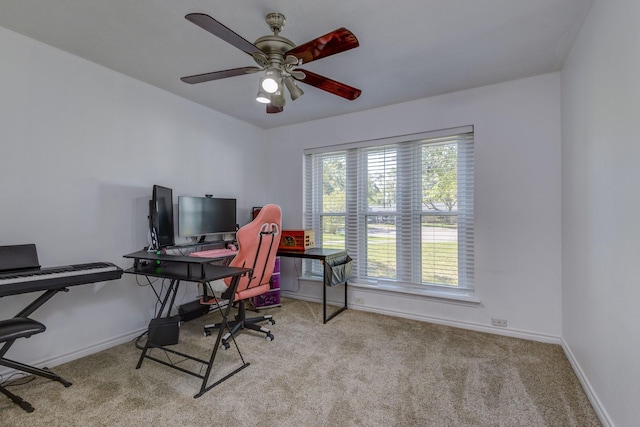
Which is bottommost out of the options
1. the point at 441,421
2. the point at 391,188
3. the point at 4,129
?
the point at 441,421

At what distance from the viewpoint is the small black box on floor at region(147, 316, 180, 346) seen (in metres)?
2.51

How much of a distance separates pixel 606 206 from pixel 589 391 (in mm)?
1200

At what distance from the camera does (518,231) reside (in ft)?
9.60

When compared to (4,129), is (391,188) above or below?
below

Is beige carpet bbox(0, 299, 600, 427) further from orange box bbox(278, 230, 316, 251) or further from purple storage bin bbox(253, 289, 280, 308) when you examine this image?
orange box bbox(278, 230, 316, 251)

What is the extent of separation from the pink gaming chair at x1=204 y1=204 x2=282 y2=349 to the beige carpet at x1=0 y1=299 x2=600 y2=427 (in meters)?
0.47

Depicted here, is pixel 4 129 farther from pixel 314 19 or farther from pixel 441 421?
pixel 441 421

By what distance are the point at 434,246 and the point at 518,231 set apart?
819 mm

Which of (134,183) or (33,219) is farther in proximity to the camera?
(134,183)

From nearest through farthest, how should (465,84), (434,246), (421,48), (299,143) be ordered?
(421,48) → (465,84) → (434,246) → (299,143)

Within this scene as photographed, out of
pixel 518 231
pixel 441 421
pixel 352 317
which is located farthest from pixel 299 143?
pixel 441 421

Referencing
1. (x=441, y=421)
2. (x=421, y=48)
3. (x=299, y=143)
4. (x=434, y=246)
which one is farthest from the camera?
(x=299, y=143)

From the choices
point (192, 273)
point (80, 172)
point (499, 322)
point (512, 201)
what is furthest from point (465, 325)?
point (80, 172)

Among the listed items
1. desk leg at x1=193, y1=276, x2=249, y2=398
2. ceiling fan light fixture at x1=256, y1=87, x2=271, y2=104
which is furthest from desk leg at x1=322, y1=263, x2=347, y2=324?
ceiling fan light fixture at x1=256, y1=87, x2=271, y2=104
